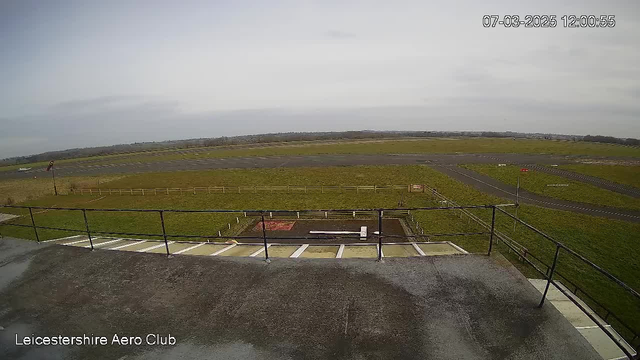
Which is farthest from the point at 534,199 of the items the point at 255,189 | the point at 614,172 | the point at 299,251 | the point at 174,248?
the point at 174,248

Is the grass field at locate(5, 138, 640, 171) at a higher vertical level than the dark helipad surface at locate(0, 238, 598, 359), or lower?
lower

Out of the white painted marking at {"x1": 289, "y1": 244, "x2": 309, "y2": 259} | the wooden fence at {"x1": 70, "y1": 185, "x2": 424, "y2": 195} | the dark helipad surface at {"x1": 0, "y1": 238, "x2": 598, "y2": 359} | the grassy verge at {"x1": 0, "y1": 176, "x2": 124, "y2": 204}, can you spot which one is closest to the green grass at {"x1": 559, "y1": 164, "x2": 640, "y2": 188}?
the wooden fence at {"x1": 70, "y1": 185, "x2": 424, "y2": 195}

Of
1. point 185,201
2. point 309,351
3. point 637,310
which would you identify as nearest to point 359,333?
point 309,351

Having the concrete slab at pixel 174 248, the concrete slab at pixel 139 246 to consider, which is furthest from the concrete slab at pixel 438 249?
the concrete slab at pixel 139 246

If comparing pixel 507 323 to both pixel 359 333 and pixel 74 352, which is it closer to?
pixel 359 333

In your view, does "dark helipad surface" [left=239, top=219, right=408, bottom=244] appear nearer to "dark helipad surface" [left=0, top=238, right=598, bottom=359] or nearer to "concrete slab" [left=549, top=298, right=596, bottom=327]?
"concrete slab" [left=549, top=298, right=596, bottom=327]

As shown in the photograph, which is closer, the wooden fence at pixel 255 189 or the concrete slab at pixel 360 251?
the concrete slab at pixel 360 251

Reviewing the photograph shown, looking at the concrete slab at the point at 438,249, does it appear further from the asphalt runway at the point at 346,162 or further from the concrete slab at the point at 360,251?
the asphalt runway at the point at 346,162
